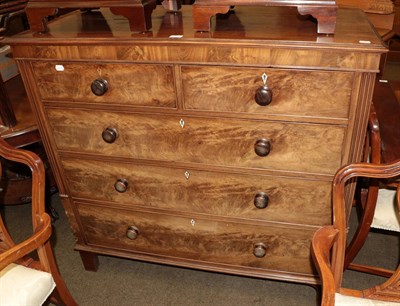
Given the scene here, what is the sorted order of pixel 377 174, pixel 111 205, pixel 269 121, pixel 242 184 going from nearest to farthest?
pixel 377 174
pixel 269 121
pixel 242 184
pixel 111 205

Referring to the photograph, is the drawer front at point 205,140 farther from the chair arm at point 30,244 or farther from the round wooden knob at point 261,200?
the chair arm at point 30,244

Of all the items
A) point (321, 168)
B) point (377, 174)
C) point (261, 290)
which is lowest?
point (261, 290)

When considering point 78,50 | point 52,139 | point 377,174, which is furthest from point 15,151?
point 377,174

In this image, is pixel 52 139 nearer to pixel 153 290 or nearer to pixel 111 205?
pixel 111 205

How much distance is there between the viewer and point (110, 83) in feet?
5.07

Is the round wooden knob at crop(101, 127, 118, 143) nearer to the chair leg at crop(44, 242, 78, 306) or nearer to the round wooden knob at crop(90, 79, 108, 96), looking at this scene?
the round wooden knob at crop(90, 79, 108, 96)

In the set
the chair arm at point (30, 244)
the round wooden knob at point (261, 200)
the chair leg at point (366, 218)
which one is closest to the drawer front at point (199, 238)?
the round wooden knob at point (261, 200)

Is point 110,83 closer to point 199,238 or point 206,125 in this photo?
point 206,125

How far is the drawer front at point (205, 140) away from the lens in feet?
4.78

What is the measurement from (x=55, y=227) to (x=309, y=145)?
5.85ft

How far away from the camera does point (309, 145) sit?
57.6 inches

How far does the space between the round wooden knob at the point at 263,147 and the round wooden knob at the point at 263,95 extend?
0.16m

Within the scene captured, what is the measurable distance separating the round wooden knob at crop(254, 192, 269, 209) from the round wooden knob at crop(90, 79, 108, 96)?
2.45 ft

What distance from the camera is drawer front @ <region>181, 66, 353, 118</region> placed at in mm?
1328
